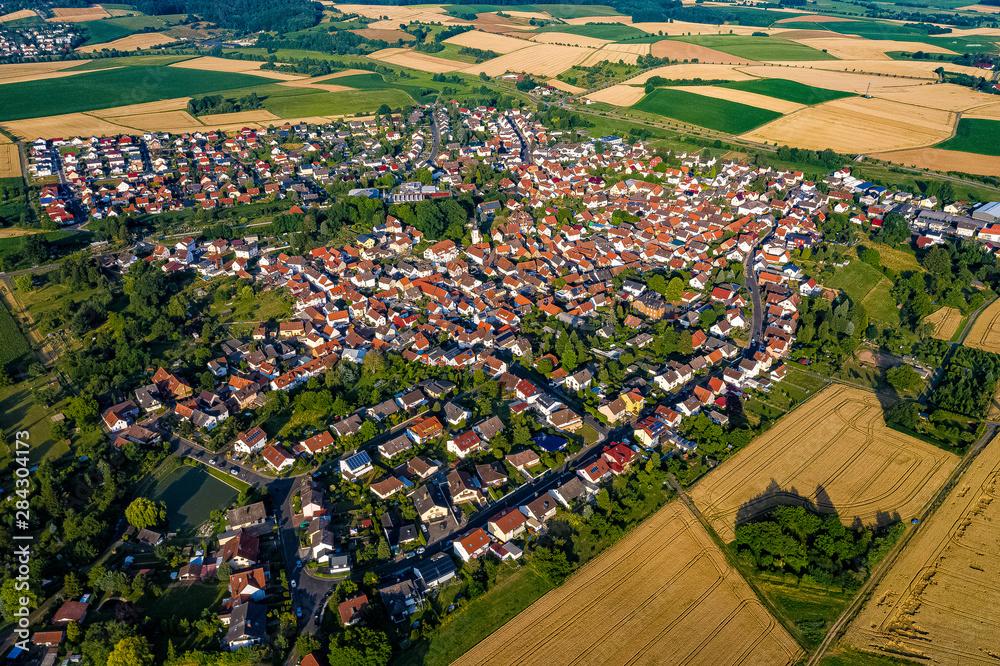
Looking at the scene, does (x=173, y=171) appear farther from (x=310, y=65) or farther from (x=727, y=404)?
(x=727, y=404)

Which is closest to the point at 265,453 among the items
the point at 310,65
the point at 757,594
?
the point at 757,594

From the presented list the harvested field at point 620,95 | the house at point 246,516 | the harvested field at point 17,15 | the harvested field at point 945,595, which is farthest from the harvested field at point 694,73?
the harvested field at point 17,15

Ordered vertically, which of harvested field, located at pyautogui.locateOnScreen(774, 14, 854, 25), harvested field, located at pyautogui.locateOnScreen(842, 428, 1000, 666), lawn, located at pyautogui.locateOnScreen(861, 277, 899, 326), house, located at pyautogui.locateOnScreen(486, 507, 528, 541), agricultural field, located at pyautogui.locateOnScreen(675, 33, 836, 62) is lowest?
house, located at pyautogui.locateOnScreen(486, 507, 528, 541)

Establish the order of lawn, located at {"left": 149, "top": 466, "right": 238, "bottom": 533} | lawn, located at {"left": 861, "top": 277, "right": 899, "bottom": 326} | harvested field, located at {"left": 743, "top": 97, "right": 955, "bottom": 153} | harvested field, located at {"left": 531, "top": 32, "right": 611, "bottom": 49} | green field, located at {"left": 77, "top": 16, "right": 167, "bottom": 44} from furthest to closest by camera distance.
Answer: green field, located at {"left": 77, "top": 16, "right": 167, "bottom": 44} < harvested field, located at {"left": 531, "top": 32, "right": 611, "bottom": 49} < harvested field, located at {"left": 743, "top": 97, "right": 955, "bottom": 153} < lawn, located at {"left": 861, "top": 277, "right": 899, "bottom": 326} < lawn, located at {"left": 149, "top": 466, "right": 238, "bottom": 533}

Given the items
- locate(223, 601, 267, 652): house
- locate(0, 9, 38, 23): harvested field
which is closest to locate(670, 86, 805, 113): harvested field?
locate(223, 601, 267, 652): house

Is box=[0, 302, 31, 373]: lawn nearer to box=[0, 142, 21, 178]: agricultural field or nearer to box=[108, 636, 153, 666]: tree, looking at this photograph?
box=[108, 636, 153, 666]: tree

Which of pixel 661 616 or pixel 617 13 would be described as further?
pixel 617 13

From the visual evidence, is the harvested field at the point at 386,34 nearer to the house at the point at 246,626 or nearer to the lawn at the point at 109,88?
the lawn at the point at 109,88
